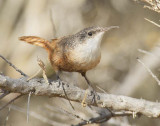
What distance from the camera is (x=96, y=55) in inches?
149

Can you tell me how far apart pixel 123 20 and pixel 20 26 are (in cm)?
227

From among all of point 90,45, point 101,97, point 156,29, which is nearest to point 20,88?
point 101,97

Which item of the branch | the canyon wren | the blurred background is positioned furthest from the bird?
the blurred background

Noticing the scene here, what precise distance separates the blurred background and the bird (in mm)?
1879

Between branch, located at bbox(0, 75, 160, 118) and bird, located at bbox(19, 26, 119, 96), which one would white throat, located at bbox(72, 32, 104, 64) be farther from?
branch, located at bbox(0, 75, 160, 118)

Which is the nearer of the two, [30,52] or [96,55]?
[96,55]

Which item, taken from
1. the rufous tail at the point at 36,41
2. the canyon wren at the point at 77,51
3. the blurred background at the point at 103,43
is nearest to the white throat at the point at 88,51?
the canyon wren at the point at 77,51

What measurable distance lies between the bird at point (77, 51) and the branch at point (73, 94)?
44cm

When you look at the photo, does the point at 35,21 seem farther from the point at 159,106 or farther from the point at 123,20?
the point at 159,106

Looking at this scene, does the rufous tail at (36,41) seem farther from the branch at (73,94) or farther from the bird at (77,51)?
the branch at (73,94)

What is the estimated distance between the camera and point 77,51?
12.5 feet

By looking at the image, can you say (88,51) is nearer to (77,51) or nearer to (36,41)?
(77,51)

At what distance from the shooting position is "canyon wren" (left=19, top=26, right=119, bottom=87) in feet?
12.3

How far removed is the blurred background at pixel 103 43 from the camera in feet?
20.7
